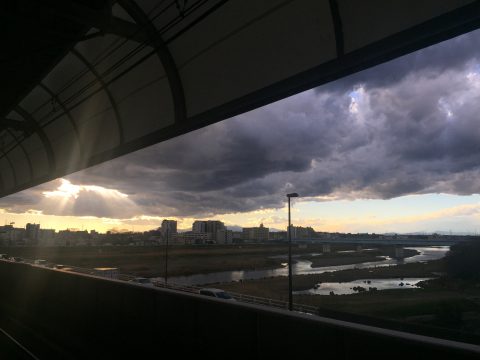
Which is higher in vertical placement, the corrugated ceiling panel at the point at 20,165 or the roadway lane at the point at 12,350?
the corrugated ceiling panel at the point at 20,165

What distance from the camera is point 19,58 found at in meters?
6.81

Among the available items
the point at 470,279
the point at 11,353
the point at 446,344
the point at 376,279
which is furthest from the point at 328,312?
the point at 470,279

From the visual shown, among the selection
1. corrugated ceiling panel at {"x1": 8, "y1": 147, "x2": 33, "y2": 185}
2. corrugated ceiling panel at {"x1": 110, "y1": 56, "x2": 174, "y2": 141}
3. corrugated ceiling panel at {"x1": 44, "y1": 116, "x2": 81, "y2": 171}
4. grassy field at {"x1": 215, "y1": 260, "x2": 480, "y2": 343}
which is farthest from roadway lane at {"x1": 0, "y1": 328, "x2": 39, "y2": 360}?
grassy field at {"x1": 215, "y1": 260, "x2": 480, "y2": 343}

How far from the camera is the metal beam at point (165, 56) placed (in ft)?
21.2

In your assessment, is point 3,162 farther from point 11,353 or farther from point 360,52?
point 360,52

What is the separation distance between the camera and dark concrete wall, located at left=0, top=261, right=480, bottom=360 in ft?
11.7

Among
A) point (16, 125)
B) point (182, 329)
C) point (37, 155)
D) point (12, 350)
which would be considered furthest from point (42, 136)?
point (182, 329)

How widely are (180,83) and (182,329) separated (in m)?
4.56

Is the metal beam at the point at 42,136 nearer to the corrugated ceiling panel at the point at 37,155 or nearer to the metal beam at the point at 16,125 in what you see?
the metal beam at the point at 16,125

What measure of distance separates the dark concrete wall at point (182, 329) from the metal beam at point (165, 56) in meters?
3.54

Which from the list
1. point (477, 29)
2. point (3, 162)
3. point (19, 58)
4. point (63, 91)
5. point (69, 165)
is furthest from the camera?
point (3, 162)

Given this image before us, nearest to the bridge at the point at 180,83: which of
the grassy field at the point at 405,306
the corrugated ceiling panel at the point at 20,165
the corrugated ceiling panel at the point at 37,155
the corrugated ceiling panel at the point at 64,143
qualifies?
the corrugated ceiling panel at the point at 64,143

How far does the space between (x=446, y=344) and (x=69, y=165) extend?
12280 mm

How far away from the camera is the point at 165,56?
23.7 feet
